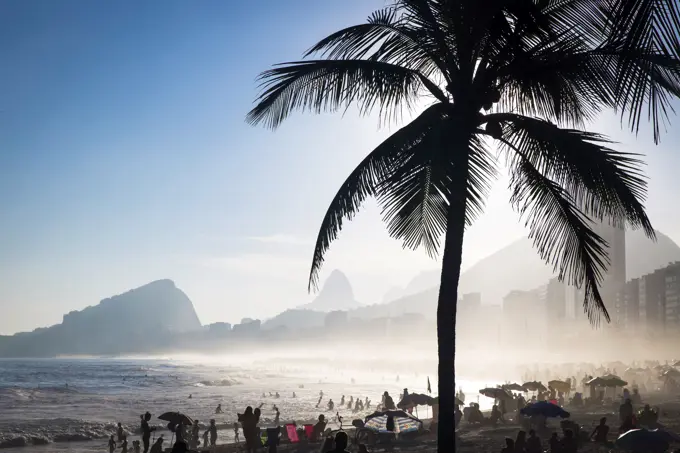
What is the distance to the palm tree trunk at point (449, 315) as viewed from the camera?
689 cm

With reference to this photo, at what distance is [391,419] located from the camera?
23.5 meters

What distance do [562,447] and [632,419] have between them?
7.21 meters

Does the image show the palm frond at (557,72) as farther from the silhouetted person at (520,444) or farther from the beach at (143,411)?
the beach at (143,411)

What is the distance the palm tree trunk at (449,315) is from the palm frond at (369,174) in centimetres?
70

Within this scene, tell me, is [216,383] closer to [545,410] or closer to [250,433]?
[250,433]

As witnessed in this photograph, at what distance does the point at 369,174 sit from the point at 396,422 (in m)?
18.1

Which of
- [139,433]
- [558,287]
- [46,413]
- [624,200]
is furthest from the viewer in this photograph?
[558,287]

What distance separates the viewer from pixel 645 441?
1506cm

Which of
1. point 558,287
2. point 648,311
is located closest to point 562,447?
point 648,311

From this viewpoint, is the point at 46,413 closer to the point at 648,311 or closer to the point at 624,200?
the point at 624,200

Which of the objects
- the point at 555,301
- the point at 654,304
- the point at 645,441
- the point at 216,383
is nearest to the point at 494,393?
the point at 645,441

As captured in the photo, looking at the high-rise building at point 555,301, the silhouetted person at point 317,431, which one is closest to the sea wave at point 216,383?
the silhouetted person at point 317,431

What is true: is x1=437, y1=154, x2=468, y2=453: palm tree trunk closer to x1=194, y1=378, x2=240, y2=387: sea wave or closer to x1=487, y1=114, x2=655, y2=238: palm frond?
x1=487, y1=114, x2=655, y2=238: palm frond

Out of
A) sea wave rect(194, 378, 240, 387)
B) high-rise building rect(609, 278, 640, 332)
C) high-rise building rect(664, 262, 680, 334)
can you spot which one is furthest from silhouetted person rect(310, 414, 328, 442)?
high-rise building rect(609, 278, 640, 332)
